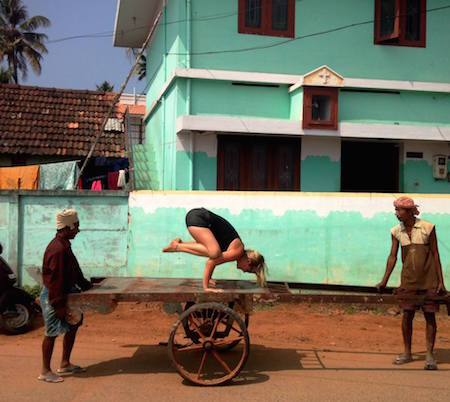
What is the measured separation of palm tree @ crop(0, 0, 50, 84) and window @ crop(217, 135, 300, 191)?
30.1 m

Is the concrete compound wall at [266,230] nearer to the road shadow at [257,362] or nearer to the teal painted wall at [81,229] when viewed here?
the teal painted wall at [81,229]

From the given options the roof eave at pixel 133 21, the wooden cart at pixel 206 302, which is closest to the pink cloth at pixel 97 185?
the roof eave at pixel 133 21

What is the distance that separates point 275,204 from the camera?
927 cm

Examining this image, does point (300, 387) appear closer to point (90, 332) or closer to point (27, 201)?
point (90, 332)

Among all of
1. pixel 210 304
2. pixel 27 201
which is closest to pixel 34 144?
pixel 27 201

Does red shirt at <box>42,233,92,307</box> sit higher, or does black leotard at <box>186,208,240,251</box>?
black leotard at <box>186,208,240,251</box>

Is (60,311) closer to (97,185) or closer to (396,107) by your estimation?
(97,185)

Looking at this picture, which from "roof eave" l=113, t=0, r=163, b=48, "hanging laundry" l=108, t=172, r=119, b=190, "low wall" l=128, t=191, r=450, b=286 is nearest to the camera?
"low wall" l=128, t=191, r=450, b=286

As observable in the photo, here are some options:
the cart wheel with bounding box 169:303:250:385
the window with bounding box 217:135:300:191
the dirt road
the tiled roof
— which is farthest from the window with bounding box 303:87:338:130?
the cart wheel with bounding box 169:303:250:385

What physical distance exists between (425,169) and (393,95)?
185 cm

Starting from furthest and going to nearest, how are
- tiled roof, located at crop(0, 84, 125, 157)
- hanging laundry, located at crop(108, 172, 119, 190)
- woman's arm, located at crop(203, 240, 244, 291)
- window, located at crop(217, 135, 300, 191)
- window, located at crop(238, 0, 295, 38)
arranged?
tiled roof, located at crop(0, 84, 125, 157), hanging laundry, located at crop(108, 172, 119, 190), window, located at crop(217, 135, 300, 191), window, located at crop(238, 0, 295, 38), woman's arm, located at crop(203, 240, 244, 291)

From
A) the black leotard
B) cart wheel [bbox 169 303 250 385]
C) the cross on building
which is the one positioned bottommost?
cart wheel [bbox 169 303 250 385]

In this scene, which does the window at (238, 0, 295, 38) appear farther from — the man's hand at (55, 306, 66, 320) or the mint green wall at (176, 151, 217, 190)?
the man's hand at (55, 306, 66, 320)

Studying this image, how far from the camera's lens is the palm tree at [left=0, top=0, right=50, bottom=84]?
3728cm
